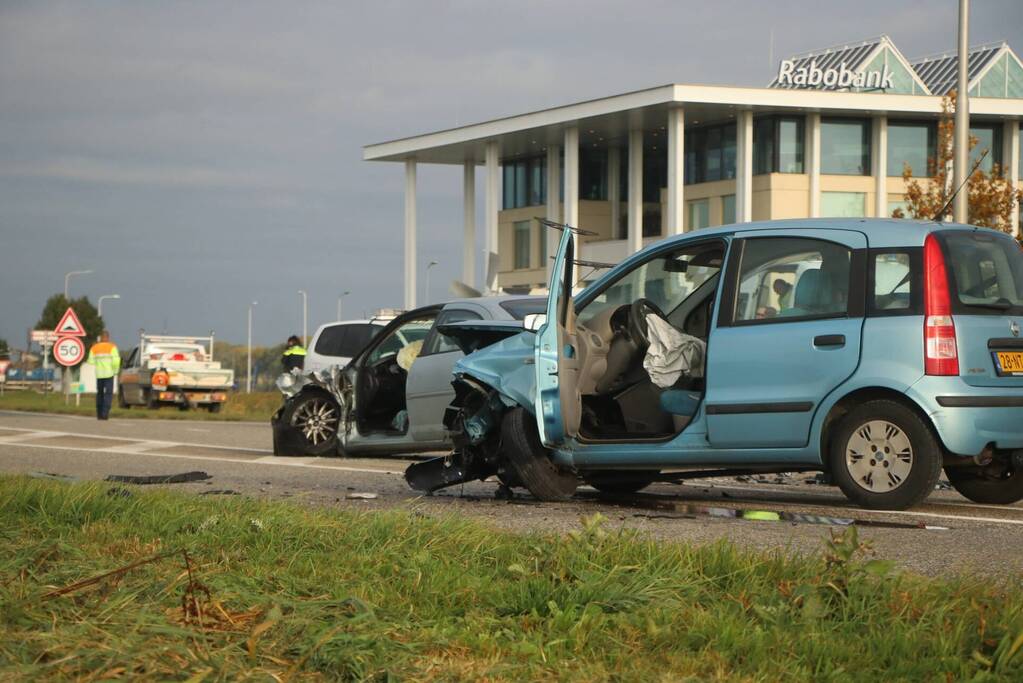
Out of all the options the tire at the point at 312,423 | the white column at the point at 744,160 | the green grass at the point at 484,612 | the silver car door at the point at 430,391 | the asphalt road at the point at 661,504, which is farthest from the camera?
the white column at the point at 744,160

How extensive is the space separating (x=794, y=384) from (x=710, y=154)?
5135 cm

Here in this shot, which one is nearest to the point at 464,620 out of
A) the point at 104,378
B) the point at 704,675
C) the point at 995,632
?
the point at 704,675

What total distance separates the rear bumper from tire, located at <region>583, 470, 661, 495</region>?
2194 millimetres

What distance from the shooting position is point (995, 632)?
4438mm

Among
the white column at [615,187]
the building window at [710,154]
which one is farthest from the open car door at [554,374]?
the white column at [615,187]

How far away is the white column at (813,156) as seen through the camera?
5694 cm

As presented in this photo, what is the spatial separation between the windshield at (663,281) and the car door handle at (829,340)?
1.21 meters

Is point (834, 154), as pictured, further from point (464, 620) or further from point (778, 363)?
point (464, 620)

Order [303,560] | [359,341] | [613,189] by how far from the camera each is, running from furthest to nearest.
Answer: [613,189]
[359,341]
[303,560]

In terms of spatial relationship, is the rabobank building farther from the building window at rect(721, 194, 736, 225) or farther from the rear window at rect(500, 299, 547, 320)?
the rear window at rect(500, 299, 547, 320)

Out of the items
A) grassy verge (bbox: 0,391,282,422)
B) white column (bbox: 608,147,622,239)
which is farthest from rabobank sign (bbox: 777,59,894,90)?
grassy verge (bbox: 0,391,282,422)

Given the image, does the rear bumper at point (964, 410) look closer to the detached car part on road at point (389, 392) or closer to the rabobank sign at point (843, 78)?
the detached car part on road at point (389, 392)

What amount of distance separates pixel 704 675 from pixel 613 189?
61234 millimetres

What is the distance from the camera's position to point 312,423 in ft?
51.1
